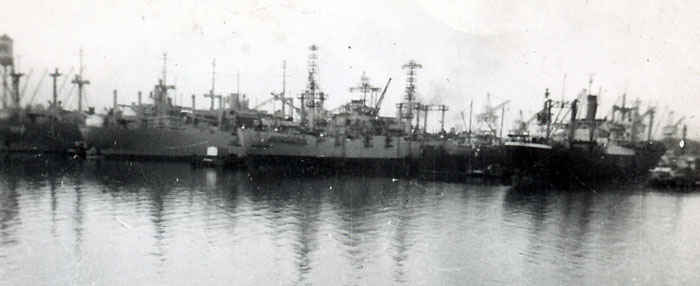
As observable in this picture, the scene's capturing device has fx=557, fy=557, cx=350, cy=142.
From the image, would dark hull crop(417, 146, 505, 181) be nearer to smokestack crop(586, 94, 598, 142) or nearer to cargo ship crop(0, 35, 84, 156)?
smokestack crop(586, 94, 598, 142)

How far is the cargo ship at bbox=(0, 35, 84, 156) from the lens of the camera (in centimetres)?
6912

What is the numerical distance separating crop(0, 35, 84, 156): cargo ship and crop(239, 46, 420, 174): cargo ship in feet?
95.1

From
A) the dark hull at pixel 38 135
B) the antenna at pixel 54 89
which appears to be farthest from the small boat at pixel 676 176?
the antenna at pixel 54 89

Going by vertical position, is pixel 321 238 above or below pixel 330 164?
above

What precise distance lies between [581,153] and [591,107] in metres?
15.4

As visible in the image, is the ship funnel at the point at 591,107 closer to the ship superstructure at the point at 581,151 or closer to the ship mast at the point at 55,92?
the ship superstructure at the point at 581,151

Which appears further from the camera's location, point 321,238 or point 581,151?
point 581,151

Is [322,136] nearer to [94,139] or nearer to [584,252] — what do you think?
[94,139]

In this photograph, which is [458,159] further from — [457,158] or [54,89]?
[54,89]

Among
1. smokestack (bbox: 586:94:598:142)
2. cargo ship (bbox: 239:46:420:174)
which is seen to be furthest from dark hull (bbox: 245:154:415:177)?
smokestack (bbox: 586:94:598:142)

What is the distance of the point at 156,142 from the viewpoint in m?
62.3

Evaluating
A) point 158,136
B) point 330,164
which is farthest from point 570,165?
point 158,136

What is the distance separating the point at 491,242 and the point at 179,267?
9.71m

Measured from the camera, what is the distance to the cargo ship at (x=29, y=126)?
227 ft
